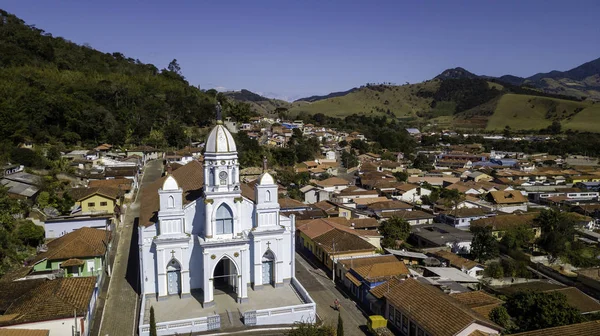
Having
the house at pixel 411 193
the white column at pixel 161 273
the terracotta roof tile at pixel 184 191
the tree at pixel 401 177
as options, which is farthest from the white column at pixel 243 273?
the tree at pixel 401 177

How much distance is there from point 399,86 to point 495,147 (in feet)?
308

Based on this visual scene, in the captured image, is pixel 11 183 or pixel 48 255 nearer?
pixel 48 255

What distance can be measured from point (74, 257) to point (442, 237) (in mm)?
22793

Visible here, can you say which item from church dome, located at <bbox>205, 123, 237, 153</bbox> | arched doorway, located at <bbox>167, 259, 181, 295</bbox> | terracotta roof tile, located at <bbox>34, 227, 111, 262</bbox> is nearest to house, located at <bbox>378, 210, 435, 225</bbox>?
church dome, located at <bbox>205, 123, 237, 153</bbox>

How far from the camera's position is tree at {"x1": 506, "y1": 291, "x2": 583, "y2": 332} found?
1632cm

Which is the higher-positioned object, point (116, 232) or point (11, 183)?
point (11, 183)

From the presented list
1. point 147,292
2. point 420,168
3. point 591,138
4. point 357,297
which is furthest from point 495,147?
point 147,292

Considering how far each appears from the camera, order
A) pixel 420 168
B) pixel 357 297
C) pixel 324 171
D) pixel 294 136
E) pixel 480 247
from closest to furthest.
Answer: pixel 357 297 → pixel 480 247 → pixel 324 171 → pixel 420 168 → pixel 294 136

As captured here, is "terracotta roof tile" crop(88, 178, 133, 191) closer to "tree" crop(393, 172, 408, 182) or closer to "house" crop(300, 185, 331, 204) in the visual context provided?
"house" crop(300, 185, 331, 204)

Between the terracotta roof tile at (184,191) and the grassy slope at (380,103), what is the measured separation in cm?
12911

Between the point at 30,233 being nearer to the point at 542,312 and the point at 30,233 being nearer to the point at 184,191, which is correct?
the point at 184,191

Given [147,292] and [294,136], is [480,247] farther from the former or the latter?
[294,136]

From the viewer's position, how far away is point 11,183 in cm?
2977

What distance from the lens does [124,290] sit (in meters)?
20.8
